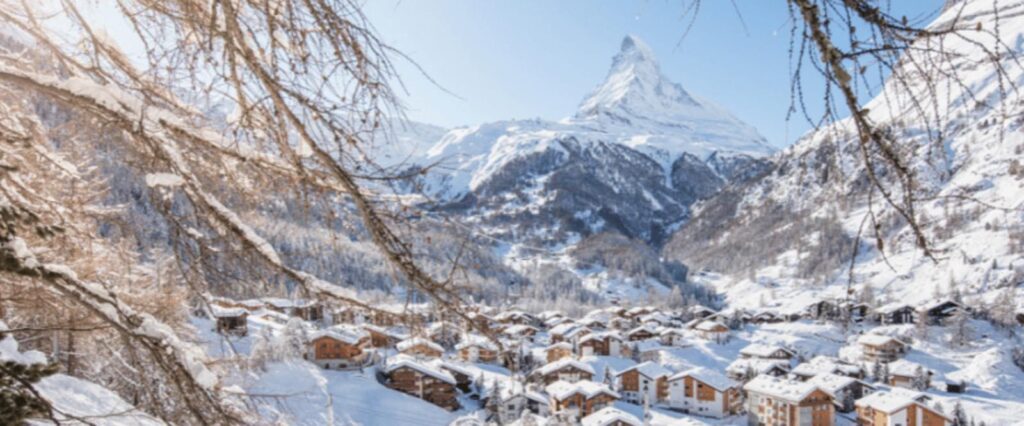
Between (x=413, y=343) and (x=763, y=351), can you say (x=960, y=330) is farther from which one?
(x=413, y=343)

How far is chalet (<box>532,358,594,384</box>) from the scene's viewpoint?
19.0m

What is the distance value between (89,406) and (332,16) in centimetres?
226

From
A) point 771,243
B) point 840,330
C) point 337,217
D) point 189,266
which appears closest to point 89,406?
point 189,266

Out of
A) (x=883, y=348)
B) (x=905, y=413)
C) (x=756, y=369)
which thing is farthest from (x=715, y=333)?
(x=905, y=413)

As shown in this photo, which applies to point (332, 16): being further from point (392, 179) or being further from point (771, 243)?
point (771, 243)

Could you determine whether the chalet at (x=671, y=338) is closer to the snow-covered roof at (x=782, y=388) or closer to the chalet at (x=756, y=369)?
the chalet at (x=756, y=369)

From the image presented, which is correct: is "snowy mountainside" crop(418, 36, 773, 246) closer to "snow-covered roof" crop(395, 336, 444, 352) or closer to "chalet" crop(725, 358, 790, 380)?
"chalet" crop(725, 358, 790, 380)

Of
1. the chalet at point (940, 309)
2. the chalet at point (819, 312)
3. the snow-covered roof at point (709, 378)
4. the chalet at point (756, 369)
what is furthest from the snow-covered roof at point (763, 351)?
the chalet at point (940, 309)

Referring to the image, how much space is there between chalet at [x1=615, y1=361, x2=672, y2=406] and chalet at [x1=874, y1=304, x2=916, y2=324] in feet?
70.0

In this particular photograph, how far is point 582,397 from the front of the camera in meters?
16.3

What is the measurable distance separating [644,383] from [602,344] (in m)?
Result: 6.56

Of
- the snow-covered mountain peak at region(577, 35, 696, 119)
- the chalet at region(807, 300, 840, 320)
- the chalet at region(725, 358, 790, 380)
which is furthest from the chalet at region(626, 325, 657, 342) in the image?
the snow-covered mountain peak at region(577, 35, 696, 119)

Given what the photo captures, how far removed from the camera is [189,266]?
1481mm

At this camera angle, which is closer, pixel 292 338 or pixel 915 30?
pixel 915 30
